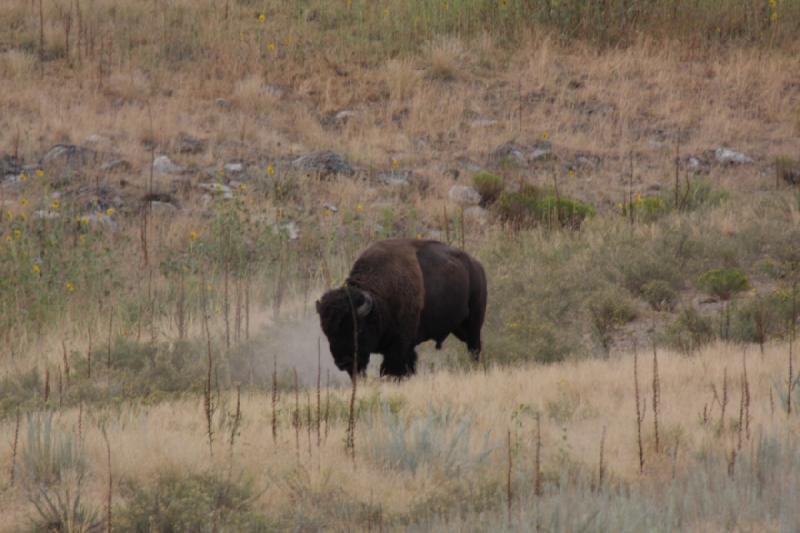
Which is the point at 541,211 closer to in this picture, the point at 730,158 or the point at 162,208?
the point at 730,158

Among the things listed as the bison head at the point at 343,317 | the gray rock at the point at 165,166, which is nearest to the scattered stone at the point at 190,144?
the gray rock at the point at 165,166

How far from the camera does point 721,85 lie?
79.7 feet

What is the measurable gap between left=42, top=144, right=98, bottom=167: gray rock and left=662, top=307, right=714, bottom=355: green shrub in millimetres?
9658

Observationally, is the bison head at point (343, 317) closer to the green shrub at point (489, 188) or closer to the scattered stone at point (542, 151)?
the green shrub at point (489, 188)

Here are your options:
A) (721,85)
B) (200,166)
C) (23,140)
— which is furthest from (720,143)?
(23,140)

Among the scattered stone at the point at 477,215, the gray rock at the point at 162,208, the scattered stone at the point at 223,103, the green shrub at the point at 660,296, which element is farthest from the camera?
the scattered stone at the point at 223,103

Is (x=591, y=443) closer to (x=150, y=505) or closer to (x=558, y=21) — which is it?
(x=150, y=505)

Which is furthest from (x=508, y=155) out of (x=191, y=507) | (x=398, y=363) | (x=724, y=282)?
(x=191, y=507)

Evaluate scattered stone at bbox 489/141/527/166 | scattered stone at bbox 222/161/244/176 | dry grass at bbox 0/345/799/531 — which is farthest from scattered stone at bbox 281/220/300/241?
dry grass at bbox 0/345/799/531

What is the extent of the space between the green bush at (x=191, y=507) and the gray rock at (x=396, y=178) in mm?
13091

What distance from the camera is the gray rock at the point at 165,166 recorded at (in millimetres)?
20062

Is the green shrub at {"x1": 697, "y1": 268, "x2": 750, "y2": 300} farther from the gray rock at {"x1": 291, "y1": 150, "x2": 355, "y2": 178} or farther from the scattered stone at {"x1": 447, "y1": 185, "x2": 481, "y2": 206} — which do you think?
the gray rock at {"x1": 291, "y1": 150, "x2": 355, "y2": 178}

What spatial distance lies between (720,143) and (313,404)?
562 inches

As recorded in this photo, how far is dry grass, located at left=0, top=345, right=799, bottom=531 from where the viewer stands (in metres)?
7.64
